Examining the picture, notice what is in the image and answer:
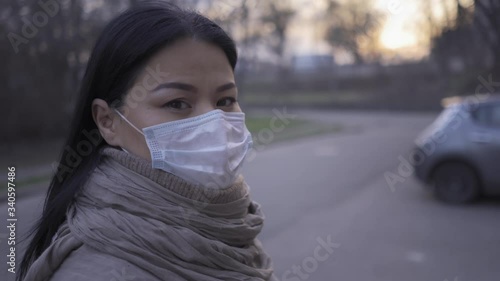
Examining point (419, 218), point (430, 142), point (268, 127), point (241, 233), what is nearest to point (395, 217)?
point (419, 218)

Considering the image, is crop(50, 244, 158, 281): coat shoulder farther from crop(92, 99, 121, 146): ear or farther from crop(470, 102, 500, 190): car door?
crop(470, 102, 500, 190): car door

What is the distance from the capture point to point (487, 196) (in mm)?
8195

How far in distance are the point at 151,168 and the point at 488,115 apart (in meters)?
7.54

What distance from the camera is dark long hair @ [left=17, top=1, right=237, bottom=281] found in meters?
1.38

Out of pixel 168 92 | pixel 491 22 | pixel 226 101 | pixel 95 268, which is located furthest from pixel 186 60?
pixel 491 22

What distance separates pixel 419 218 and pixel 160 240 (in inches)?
252

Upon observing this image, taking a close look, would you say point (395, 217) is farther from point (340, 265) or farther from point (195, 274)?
point (195, 274)

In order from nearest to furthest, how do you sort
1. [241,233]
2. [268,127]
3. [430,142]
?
[241,233]
[430,142]
[268,127]

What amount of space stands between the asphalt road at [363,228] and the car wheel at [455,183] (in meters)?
0.21

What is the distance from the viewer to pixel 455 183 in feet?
26.1

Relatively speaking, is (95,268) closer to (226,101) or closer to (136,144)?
(136,144)

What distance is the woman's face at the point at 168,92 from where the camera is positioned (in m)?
1.39

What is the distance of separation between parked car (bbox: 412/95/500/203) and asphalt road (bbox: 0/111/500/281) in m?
0.34

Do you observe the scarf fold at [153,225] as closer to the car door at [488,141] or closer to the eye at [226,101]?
the eye at [226,101]
